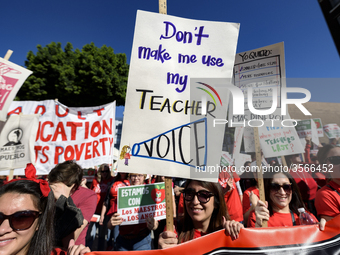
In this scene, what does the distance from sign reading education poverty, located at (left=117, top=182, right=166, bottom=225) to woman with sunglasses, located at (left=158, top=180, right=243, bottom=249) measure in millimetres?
740

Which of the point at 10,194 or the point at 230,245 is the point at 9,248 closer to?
the point at 10,194

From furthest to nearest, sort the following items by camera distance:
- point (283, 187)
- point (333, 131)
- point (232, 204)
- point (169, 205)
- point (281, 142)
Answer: point (333, 131) → point (281, 142) → point (232, 204) → point (283, 187) → point (169, 205)

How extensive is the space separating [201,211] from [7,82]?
12.9ft

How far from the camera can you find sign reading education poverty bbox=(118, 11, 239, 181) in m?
1.69

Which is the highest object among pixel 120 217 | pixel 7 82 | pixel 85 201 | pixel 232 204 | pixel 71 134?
pixel 7 82

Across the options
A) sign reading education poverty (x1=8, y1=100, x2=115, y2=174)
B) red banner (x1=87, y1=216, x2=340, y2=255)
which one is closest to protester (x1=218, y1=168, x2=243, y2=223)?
red banner (x1=87, y1=216, x2=340, y2=255)

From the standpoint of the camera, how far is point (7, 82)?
11.4ft

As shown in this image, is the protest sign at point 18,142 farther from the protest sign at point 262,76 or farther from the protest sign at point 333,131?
the protest sign at point 333,131

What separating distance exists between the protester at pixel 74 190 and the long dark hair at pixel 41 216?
0.51m

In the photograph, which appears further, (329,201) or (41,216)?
(329,201)

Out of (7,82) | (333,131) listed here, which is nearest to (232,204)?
(7,82)

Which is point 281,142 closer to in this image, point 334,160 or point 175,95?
point 334,160

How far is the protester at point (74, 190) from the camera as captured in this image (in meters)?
1.85

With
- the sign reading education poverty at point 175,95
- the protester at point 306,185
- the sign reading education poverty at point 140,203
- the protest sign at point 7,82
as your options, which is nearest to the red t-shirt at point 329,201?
the sign reading education poverty at point 175,95
